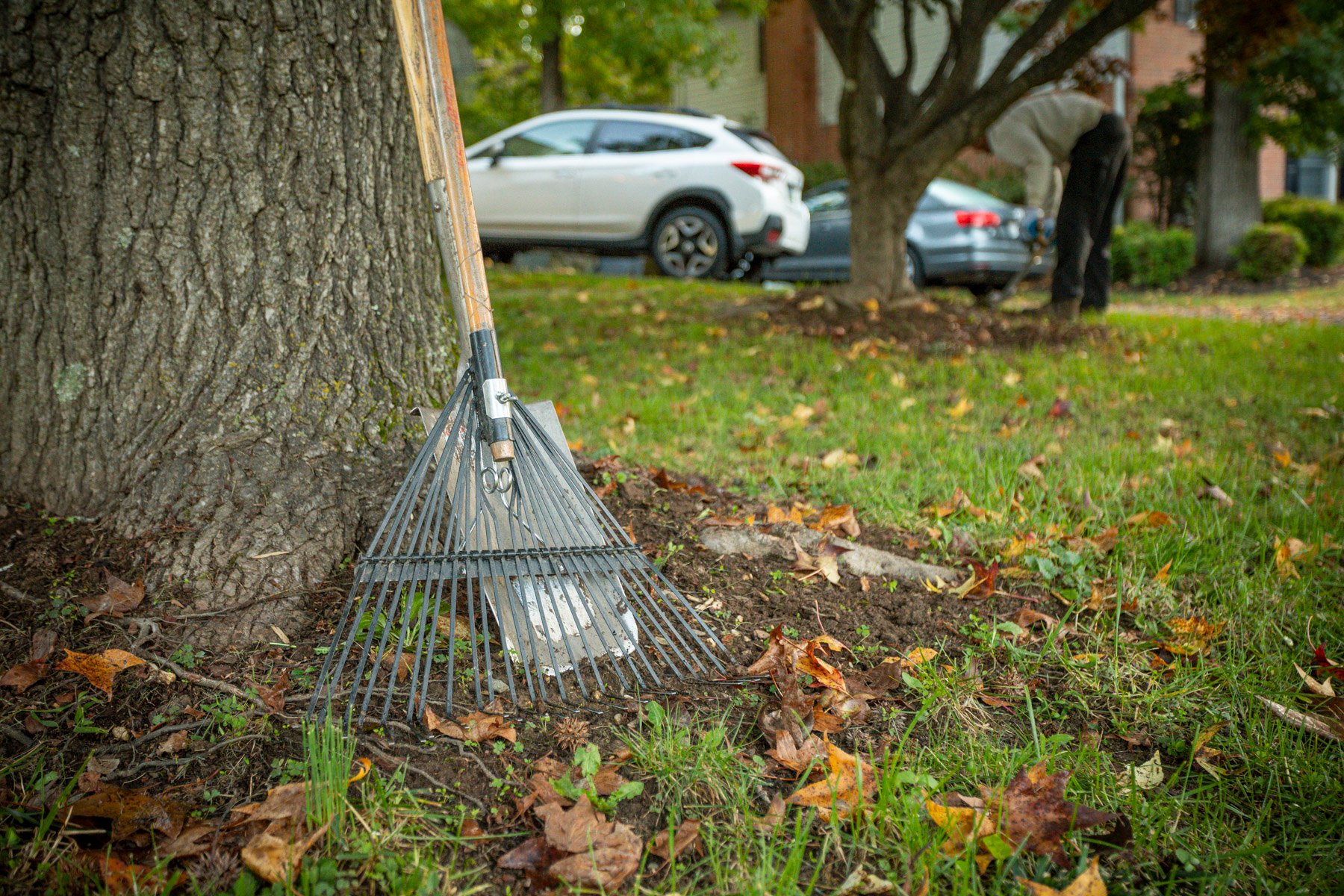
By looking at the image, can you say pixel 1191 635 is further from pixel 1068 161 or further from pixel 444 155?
pixel 1068 161

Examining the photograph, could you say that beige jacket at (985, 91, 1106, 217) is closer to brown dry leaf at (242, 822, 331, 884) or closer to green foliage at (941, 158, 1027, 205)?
brown dry leaf at (242, 822, 331, 884)

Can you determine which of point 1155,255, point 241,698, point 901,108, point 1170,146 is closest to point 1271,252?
point 1155,255

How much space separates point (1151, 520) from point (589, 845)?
2075mm

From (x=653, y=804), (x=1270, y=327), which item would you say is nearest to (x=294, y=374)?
(x=653, y=804)

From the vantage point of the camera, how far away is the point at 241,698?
168 centimetres

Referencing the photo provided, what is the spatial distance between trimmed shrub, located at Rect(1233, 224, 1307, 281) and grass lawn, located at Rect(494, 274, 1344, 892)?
5.79 meters

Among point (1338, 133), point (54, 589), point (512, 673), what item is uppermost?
point (1338, 133)

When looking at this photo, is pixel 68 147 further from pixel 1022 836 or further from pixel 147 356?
pixel 1022 836

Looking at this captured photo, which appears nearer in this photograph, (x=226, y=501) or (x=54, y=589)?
(x=54, y=589)

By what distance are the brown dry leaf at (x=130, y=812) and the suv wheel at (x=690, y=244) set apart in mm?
7675

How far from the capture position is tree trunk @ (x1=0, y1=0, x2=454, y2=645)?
6.62ft

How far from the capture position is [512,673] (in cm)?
177

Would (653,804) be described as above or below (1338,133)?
below

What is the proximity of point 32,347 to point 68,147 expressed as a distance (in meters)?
0.48
